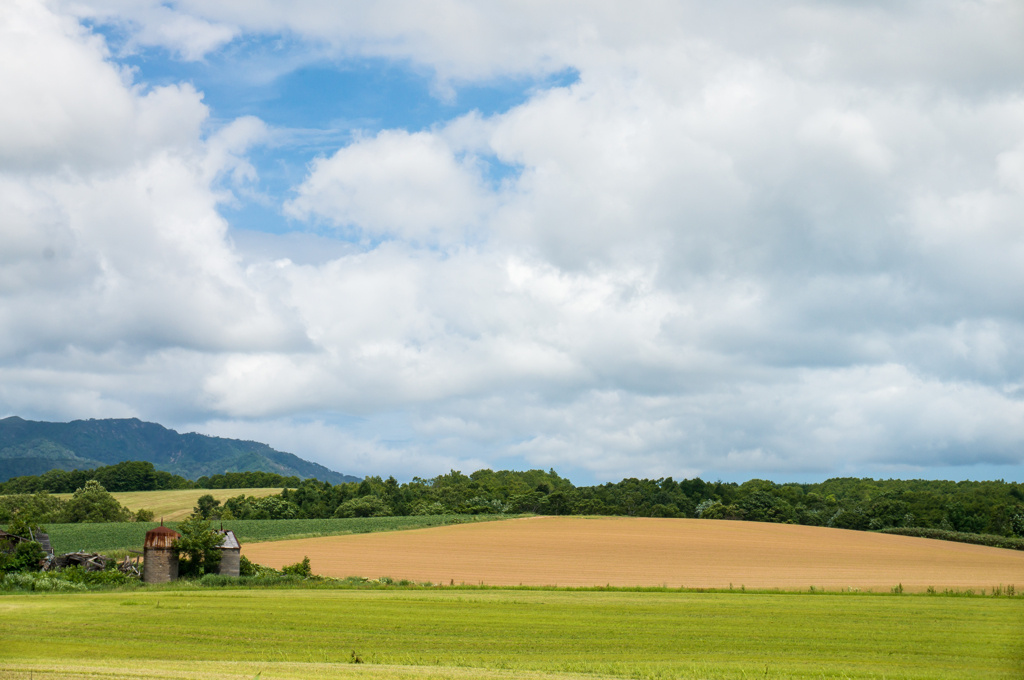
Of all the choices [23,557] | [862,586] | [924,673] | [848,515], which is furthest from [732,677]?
[848,515]

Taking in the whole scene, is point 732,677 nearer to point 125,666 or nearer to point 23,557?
point 125,666

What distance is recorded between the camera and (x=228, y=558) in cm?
4219

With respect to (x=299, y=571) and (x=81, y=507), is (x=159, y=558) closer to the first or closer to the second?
(x=299, y=571)

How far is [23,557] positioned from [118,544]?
19.6 m

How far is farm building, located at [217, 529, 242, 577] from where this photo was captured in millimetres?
41906

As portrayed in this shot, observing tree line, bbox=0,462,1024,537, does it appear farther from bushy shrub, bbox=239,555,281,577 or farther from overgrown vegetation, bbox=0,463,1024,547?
bushy shrub, bbox=239,555,281,577

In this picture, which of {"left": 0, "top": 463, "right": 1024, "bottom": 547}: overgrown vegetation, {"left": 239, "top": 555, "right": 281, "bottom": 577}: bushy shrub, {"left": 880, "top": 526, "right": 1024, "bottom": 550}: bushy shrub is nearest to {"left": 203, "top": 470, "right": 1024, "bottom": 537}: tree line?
{"left": 0, "top": 463, "right": 1024, "bottom": 547}: overgrown vegetation

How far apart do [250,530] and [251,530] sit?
10 cm

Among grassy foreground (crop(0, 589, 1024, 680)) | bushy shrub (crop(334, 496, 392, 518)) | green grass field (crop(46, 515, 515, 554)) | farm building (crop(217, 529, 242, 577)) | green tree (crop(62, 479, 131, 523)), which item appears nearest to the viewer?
grassy foreground (crop(0, 589, 1024, 680))

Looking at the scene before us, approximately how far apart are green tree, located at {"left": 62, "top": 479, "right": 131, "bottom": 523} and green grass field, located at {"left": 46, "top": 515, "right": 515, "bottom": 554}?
409 inches

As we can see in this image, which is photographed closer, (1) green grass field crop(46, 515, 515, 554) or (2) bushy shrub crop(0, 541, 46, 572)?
(2) bushy shrub crop(0, 541, 46, 572)

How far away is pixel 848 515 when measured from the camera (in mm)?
91125

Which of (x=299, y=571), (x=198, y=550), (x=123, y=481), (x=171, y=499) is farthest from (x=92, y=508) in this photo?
(x=123, y=481)

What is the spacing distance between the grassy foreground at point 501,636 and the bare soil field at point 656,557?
407 inches
